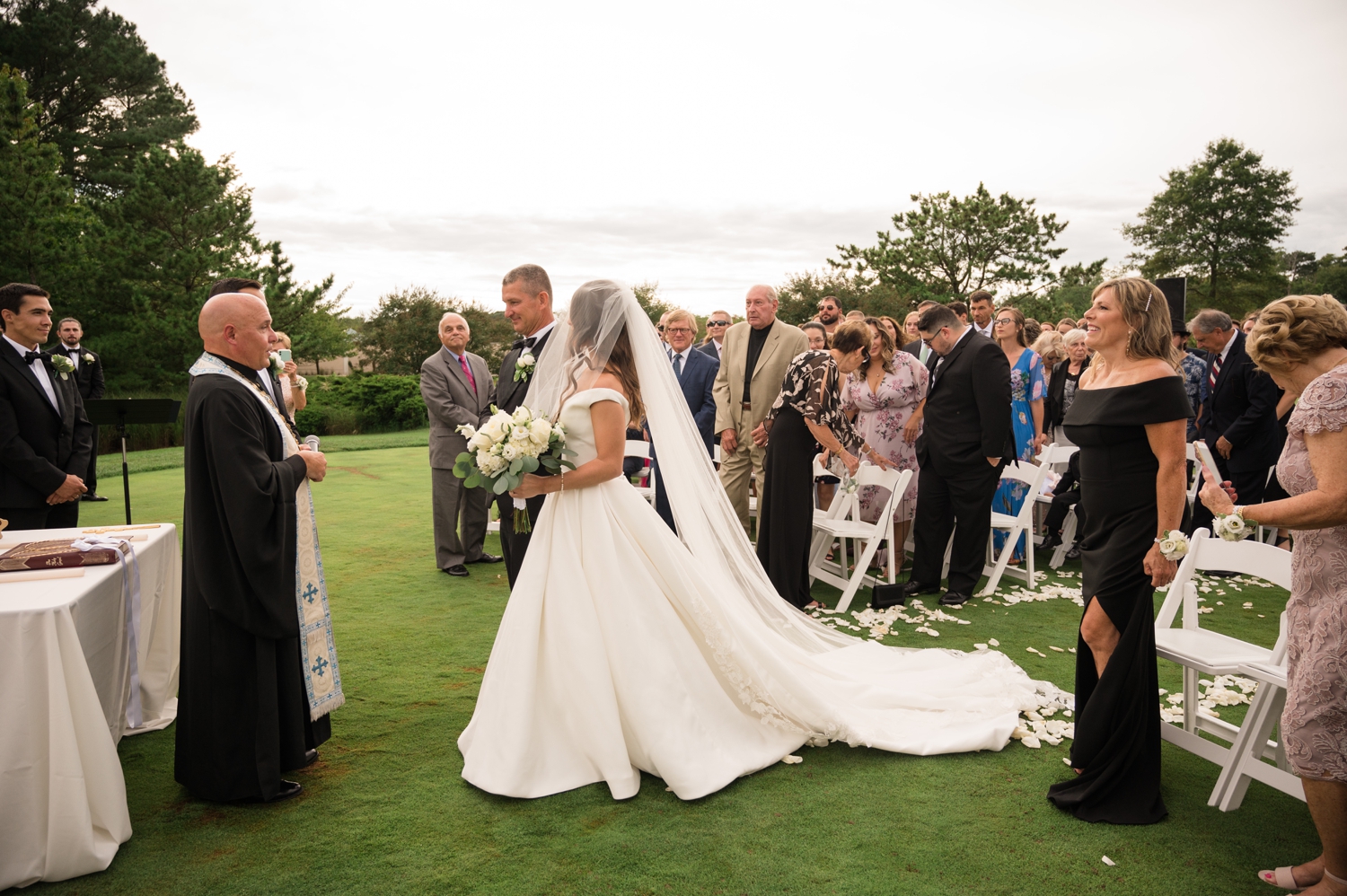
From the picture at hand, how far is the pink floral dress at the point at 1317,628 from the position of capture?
250cm

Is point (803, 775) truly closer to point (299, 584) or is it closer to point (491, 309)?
point (299, 584)

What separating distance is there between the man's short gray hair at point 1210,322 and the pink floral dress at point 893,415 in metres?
2.63

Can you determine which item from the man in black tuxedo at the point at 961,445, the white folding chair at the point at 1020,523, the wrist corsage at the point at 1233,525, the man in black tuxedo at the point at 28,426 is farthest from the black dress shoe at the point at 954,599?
the man in black tuxedo at the point at 28,426

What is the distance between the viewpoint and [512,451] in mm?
3461

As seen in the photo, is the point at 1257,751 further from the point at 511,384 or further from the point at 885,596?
the point at 511,384

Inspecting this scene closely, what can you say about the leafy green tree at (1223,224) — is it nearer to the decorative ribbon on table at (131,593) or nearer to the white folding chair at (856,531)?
the white folding chair at (856,531)

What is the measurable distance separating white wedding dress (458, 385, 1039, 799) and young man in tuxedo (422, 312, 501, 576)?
11.8 ft

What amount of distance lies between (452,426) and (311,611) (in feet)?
12.0

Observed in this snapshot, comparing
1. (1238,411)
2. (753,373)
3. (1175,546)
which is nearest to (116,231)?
(753,373)

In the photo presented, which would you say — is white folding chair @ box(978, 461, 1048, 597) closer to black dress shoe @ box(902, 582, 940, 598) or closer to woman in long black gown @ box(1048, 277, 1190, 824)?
black dress shoe @ box(902, 582, 940, 598)

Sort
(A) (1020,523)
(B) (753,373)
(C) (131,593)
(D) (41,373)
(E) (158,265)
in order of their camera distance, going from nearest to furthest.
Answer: (C) (131,593)
(D) (41,373)
(A) (1020,523)
(B) (753,373)
(E) (158,265)

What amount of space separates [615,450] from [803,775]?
1741 millimetres

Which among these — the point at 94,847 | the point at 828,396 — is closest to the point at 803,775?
the point at 94,847

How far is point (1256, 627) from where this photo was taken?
5.61 metres
